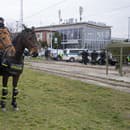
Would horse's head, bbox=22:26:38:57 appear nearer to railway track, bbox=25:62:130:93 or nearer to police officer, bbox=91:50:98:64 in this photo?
railway track, bbox=25:62:130:93

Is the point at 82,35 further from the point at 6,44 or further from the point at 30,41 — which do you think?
the point at 6,44

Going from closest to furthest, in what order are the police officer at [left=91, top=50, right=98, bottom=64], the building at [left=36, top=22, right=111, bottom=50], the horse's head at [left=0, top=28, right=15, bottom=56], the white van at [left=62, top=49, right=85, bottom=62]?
the horse's head at [left=0, top=28, right=15, bottom=56] < the police officer at [left=91, top=50, right=98, bottom=64] < the white van at [left=62, top=49, right=85, bottom=62] < the building at [left=36, top=22, right=111, bottom=50]

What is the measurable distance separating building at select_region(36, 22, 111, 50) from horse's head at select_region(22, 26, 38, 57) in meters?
72.8

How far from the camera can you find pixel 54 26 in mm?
95688

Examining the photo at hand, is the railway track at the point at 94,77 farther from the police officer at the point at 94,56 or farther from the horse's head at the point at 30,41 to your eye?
the police officer at the point at 94,56

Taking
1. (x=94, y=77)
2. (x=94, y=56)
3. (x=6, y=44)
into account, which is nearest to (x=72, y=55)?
(x=94, y=56)

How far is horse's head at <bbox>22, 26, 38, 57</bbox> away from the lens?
7801mm

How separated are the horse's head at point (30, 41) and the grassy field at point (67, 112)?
1510 mm

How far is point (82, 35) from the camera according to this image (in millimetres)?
83312

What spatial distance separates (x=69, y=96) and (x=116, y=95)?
5.99 ft

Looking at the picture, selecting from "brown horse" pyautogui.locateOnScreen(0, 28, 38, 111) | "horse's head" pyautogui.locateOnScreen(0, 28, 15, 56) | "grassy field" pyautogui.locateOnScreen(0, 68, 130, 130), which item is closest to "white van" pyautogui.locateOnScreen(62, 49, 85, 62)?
"grassy field" pyautogui.locateOnScreen(0, 68, 130, 130)

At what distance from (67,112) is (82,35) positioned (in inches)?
2983

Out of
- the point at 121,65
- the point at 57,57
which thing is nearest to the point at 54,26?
the point at 57,57

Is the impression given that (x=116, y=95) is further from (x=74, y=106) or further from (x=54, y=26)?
(x=54, y=26)
